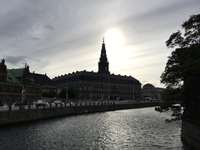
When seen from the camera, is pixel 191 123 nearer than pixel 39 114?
Yes

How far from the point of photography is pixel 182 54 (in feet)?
127

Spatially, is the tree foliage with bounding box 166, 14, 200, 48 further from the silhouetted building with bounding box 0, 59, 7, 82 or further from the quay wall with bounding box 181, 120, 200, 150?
the silhouetted building with bounding box 0, 59, 7, 82

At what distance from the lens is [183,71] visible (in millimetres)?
37000

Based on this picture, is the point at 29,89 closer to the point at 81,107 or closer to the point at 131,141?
the point at 81,107

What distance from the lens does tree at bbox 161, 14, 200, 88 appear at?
3688 cm

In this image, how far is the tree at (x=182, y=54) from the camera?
121 ft

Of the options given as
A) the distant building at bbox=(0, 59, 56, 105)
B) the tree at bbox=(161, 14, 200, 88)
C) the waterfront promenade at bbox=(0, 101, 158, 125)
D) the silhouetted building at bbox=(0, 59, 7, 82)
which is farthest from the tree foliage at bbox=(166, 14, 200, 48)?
the silhouetted building at bbox=(0, 59, 7, 82)

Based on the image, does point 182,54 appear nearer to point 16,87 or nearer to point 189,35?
point 189,35

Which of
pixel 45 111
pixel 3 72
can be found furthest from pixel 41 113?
pixel 3 72

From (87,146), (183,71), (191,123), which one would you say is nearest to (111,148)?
(87,146)

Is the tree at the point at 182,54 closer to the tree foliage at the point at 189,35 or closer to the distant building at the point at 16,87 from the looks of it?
the tree foliage at the point at 189,35

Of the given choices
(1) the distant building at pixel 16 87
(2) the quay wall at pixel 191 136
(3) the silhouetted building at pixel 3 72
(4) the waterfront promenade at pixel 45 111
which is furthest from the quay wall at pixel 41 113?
(2) the quay wall at pixel 191 136

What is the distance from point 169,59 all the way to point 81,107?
71942 mm

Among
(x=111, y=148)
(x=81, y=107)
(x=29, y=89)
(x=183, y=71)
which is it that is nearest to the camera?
(x=183, y=71)
